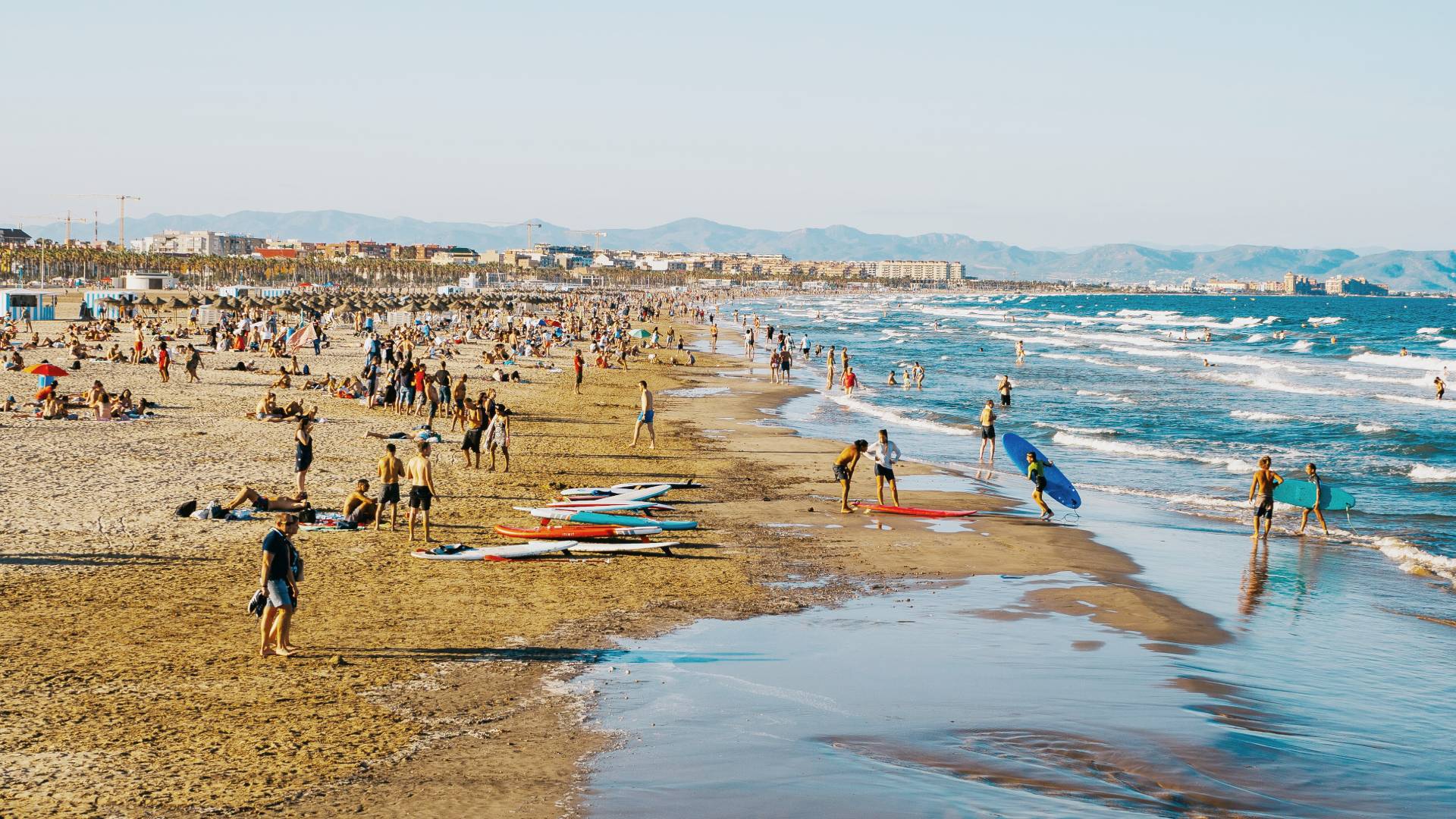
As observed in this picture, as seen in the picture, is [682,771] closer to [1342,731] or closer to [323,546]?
[1342,731]

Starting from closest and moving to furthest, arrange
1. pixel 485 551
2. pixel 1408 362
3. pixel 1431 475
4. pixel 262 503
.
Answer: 1. pixel 485 551
2. pixel 262 503
3. pixel 1431 475
4. pixel 1408 362

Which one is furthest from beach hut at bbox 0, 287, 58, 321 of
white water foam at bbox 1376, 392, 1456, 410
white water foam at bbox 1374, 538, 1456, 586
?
white water foam at bbox 1376, 392, 1456, 410

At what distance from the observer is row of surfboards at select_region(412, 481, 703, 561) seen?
15.1 m

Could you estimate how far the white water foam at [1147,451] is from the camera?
90.3 feet

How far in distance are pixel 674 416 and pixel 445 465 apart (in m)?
Result: 11.9

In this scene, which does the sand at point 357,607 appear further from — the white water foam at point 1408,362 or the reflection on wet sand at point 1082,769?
the white water foam at point 1408,362

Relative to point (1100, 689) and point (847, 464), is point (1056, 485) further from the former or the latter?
point (1100, 689)

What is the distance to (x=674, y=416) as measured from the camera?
109 feet

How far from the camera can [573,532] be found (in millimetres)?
16281

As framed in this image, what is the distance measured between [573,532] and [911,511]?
6.19m

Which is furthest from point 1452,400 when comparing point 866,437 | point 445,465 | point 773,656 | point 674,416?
point 773,656

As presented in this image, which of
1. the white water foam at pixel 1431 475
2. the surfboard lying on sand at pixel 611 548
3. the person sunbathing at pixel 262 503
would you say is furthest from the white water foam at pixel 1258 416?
the person sunbathing at pixel 262 503

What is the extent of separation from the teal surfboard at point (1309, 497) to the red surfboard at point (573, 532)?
425 inches

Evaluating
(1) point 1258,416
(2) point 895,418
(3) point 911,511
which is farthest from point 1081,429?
(3) point 911,511
